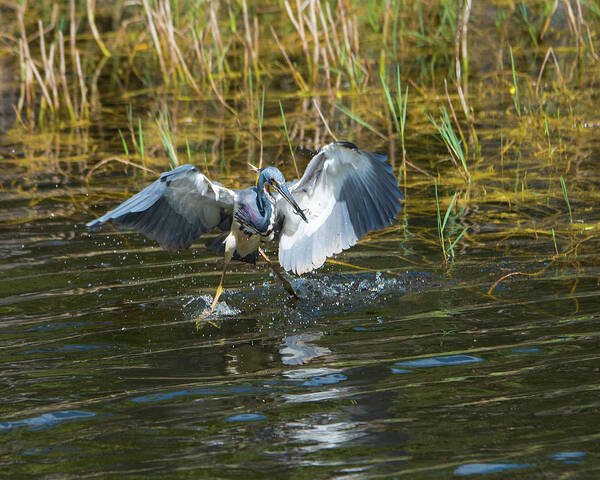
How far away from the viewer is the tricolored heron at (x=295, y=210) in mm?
5008

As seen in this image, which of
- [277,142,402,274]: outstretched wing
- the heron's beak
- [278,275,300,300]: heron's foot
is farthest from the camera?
[278,275,300,300]: heron's foot

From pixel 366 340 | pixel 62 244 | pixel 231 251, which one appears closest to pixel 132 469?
pixel 366 340

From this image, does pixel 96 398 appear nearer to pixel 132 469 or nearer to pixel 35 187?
pixel 132 469

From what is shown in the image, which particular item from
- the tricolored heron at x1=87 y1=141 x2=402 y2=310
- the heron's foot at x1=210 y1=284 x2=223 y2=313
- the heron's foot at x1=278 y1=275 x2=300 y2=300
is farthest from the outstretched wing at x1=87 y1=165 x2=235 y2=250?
the heron's foot at x1=278 y1=275 x2=300 y2=300

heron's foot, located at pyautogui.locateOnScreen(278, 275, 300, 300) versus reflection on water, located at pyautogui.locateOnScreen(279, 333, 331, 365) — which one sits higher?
heron's foot, located at pyautogui.locateOnScreen(278, 275, 300, 300)

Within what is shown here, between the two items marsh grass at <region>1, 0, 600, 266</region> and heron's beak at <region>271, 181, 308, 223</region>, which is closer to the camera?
heron's beak at <region>271, 181, 308, 223</region>

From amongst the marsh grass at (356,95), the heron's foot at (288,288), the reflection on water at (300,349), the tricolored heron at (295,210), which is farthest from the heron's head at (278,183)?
the marsh grass at (356,95)

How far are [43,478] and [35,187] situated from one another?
4.58 m

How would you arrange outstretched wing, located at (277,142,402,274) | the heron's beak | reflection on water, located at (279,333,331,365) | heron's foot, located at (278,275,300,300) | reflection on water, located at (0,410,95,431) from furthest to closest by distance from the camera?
1. heron's foot, located at (278,275,300,300)
2. outstretched wing, located at (277,142,402,274)
3. the heron's beak
4. reflection on water, located at (279,333,331,365)
5. reflection on water, located at (0,410,95,431)

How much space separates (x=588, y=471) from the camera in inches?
116

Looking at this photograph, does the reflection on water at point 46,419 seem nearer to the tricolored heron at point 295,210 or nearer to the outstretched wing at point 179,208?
the outstretched wing at point 179,208

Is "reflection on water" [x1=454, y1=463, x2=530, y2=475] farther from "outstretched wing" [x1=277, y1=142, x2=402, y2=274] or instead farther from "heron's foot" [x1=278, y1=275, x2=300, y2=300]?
"heron's foot" [x1=278, y1=275, x2=300, y2=300]

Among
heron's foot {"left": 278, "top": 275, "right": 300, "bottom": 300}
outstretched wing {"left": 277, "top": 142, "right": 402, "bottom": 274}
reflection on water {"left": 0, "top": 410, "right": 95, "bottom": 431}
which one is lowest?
reflection on water {"left": 0, "top": 410, "right": 95, "bottom": 431}

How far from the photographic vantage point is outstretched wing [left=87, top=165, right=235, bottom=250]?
186 inches
